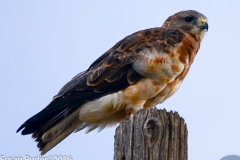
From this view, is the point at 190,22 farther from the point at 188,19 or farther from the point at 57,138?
the point at 57,138

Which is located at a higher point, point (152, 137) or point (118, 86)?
point (118, 86)

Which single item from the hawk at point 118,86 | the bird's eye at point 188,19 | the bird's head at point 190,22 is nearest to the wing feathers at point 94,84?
the hawk at point 118,86

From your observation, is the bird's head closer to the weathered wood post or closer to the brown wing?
the brown wing

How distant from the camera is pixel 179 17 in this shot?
7.65 metres

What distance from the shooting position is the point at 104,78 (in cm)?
629

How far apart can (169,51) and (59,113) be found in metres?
1.62

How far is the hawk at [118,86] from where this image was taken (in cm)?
595

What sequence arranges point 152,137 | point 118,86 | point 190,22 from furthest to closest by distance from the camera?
point 190,22, point 118,86, point 152,137

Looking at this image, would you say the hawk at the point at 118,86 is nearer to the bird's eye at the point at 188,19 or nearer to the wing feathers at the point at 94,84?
the wing feathers at the point at 94,84

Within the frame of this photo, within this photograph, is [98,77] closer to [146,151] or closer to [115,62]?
[115,62]

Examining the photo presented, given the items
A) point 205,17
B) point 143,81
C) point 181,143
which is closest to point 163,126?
point 181,143

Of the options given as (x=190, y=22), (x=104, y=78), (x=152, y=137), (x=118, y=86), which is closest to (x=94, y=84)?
(x=104, y=78)

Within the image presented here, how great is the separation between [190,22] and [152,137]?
4.09 metres

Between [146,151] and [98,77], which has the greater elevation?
[98,77]
